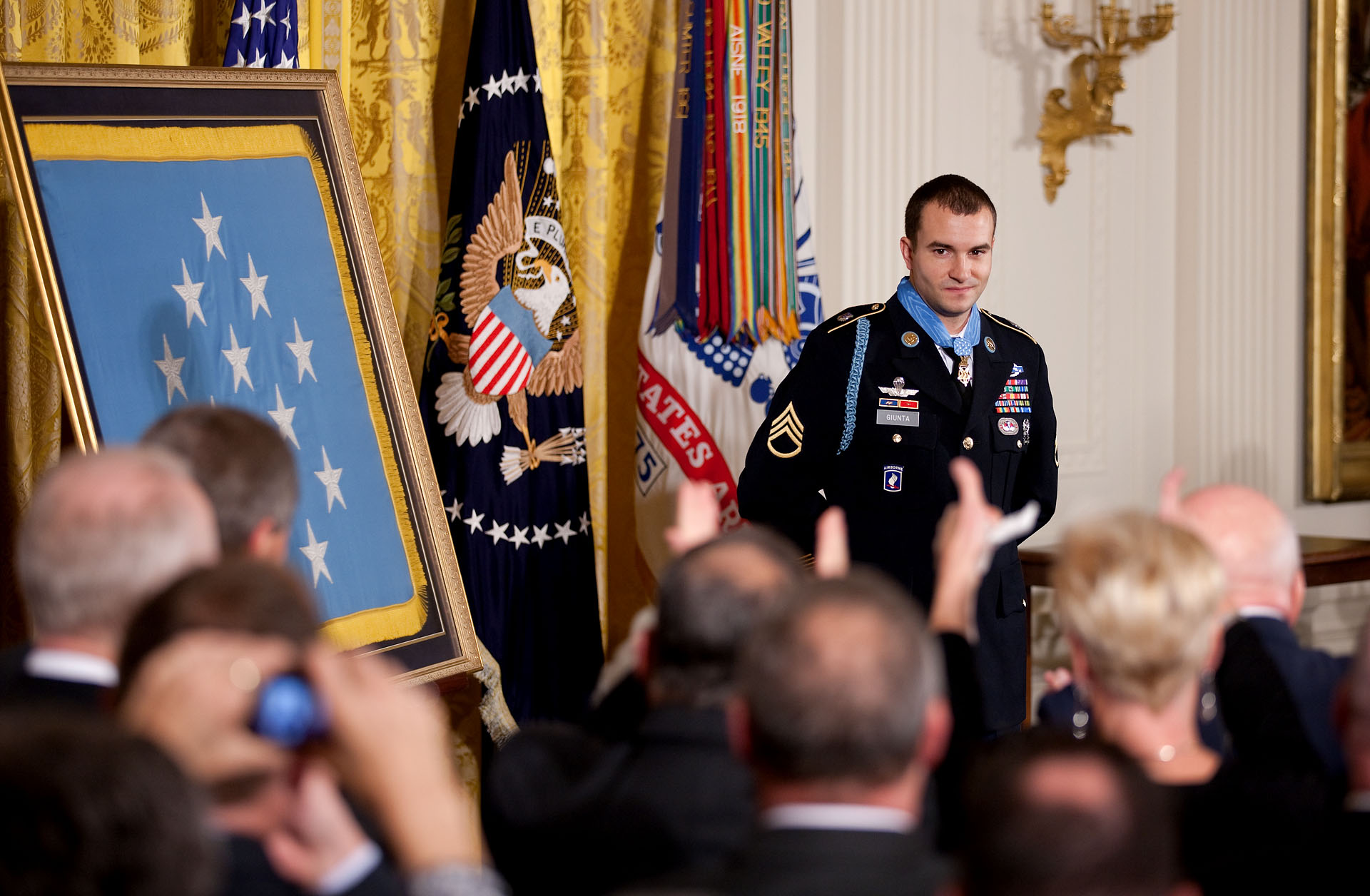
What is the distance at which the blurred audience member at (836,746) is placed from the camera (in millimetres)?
1230

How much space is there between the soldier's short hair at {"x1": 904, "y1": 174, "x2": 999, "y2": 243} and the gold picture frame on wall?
3200mm

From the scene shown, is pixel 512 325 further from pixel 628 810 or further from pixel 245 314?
pixel 628 810

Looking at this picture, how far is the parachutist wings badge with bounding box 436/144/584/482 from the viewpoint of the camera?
3.78m

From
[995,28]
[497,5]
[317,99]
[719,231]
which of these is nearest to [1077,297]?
[995,28]

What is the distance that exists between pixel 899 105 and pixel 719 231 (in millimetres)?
1149

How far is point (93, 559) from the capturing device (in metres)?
1.53

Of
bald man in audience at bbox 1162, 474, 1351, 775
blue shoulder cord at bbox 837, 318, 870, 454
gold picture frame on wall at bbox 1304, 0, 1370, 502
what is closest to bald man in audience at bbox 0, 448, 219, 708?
bald man in audience at bbox 1162, 474, 1351, 775

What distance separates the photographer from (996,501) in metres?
3.53

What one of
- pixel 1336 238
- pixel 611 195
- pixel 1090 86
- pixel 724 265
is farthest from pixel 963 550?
pixel 1336 238

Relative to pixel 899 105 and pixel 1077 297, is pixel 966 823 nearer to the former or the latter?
pixel 899 105

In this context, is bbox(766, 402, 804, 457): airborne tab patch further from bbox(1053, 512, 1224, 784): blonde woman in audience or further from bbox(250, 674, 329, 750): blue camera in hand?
bbox(250, 674, 329, 750): blue camera in hand

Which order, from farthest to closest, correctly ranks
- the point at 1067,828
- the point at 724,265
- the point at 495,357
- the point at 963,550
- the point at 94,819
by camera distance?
the point at 724,265 < the point at 495,357 < the point at 963,550 < the point at 1067,828 < the point at 94,819

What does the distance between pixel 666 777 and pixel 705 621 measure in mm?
179

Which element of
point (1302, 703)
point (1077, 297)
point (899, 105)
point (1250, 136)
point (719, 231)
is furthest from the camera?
point (1250, 136)
